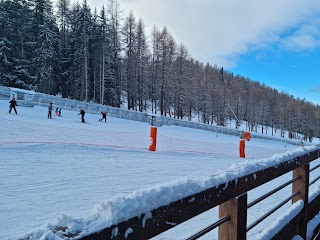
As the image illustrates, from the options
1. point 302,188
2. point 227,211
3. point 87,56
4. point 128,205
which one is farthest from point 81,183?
point 87,56

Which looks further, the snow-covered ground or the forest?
the forest

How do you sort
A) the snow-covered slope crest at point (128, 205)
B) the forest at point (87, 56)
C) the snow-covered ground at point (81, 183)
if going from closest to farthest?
the snow-covered slope crest at point (128, 205) < the snow-covered ground at point (81, 183) < the forest at point (87, 56)

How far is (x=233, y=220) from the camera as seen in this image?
8.12ft

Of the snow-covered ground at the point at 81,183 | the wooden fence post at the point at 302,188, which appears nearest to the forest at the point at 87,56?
the snow-covered ground at the point at 81,183

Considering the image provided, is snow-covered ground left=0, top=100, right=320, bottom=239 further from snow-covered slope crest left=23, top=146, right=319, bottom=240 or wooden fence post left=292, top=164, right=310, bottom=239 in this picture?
wooden fence post left=292, top=164, right=310, bottom=239

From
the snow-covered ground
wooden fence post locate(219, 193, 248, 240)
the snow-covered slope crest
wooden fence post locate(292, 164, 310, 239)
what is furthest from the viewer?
wooden fence post locate(292, 164, 310, 239)

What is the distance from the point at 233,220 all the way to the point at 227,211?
84 mm

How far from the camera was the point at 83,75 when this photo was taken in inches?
2124

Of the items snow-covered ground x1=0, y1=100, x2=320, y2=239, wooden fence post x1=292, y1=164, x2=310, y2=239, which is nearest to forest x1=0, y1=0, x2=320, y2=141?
snow-covered ground x1=0, y1=100, x2=320, y2=239

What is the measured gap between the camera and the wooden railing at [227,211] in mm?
1466

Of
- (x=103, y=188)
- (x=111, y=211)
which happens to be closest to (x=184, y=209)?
(x=111, y=211)

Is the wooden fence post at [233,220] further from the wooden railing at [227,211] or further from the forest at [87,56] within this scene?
the forest at [87,56]

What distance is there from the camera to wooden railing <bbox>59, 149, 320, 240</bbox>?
1.47 meters

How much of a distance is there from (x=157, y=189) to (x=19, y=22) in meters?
59.1
